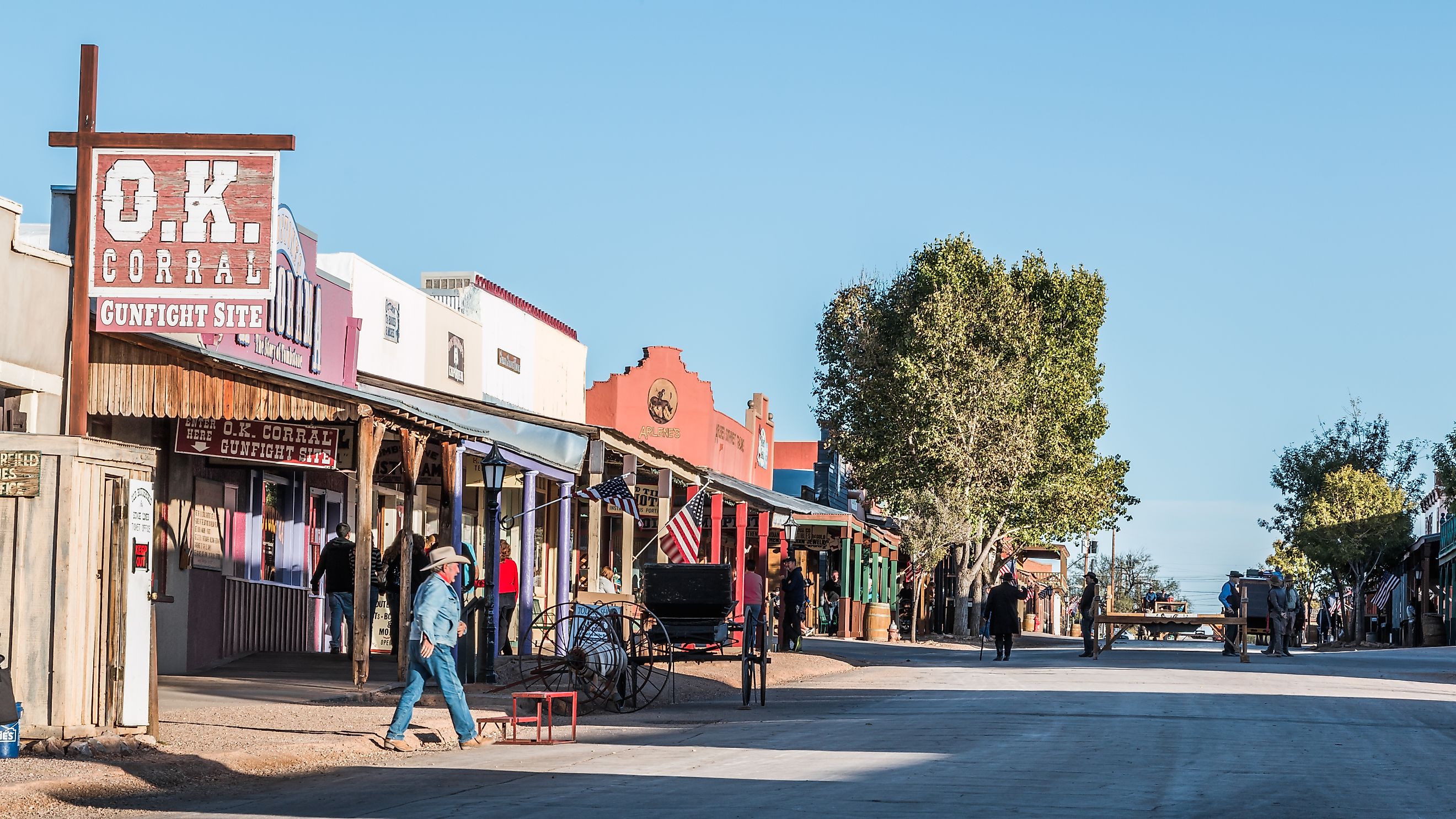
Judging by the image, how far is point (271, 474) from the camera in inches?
936

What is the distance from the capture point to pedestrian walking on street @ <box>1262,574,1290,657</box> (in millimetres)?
35781

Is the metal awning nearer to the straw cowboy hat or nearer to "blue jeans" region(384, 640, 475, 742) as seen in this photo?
the straw cowboy hat

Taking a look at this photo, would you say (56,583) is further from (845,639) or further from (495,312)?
(845,639)

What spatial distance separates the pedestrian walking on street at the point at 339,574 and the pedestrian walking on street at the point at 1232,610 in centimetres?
1891

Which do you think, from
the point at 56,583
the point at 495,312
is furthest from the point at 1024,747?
the point at 495,312

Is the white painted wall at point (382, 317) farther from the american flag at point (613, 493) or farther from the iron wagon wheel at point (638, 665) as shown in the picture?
the iron wagon wheel at point (638, 665)

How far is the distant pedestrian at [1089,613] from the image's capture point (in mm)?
33588

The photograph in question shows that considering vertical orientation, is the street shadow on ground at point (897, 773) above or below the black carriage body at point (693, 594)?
below

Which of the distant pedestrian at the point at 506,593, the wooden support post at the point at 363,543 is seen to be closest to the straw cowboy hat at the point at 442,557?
the wooden support post at the point at 363,543

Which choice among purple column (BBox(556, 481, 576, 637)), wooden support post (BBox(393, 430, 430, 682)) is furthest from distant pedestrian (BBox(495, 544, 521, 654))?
wooden support post (BBox(393, 430, 430, 682))

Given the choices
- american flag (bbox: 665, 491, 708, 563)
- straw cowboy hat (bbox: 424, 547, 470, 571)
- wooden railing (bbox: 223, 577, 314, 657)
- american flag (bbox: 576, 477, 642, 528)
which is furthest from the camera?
american flag (bbox: 665, 491, 708, 563)

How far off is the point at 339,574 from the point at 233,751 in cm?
1078

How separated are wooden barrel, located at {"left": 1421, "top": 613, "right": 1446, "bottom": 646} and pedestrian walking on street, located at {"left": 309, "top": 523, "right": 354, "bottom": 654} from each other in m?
44.8

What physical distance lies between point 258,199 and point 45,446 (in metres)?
3.91
